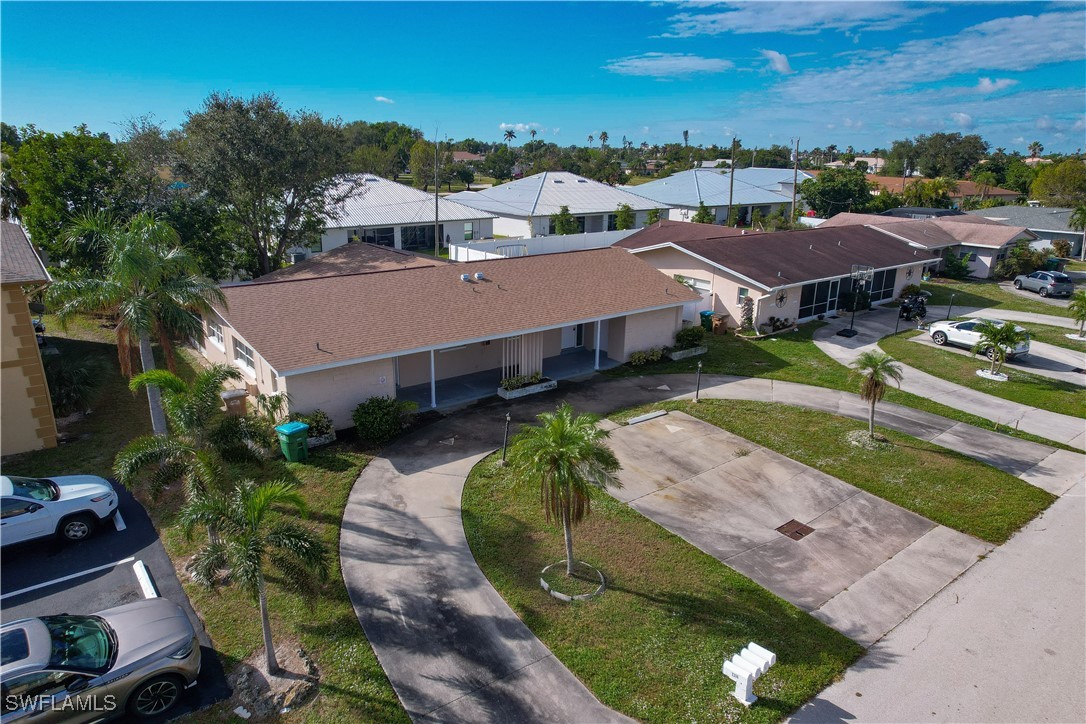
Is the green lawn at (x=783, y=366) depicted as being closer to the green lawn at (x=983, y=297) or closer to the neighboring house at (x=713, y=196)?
the green lawn at (x=983, y=297)

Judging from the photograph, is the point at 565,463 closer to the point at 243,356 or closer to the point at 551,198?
the point at 243,356

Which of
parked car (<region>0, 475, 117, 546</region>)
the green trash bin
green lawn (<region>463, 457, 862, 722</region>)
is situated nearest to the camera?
green lawn (<region>463, 457, 862, 722</region>)

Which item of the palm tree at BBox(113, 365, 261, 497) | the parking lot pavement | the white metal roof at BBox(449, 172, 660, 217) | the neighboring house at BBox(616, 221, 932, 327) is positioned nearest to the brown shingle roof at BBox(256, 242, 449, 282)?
the neighboring house at BBox(616, 221, 932, 327)

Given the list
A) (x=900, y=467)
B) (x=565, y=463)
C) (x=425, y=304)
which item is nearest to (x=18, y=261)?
(x=425, y=304)

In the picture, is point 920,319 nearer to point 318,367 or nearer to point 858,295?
point 858,295

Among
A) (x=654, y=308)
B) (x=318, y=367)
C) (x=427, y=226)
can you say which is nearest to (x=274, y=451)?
(x=318, y=367)

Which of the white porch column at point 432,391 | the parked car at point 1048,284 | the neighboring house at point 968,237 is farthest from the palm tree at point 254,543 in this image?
the parked car at point 1048,284

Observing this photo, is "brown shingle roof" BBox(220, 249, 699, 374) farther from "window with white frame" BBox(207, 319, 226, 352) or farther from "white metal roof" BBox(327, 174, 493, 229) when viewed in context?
"white metal roof" BBox(327, 174, 493, 229)
